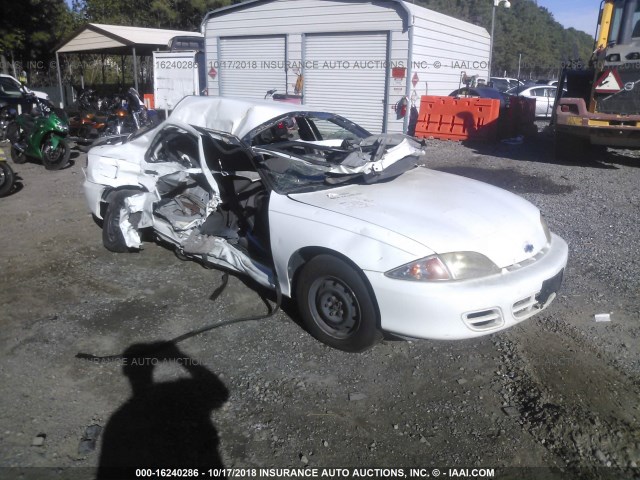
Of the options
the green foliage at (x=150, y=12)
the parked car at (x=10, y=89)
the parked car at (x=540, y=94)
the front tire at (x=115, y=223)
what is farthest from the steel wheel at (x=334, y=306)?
the green foliage at (x=150, y=12)

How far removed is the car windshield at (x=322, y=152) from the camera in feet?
13.6

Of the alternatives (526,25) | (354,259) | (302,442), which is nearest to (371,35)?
(354,259)

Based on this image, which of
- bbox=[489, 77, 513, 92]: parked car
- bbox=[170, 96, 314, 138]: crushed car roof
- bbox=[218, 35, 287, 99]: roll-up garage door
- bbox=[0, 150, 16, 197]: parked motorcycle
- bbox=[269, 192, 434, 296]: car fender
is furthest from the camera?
bbox=[489, 77, 513, 92]: parked car

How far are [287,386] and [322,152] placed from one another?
2.49 meters

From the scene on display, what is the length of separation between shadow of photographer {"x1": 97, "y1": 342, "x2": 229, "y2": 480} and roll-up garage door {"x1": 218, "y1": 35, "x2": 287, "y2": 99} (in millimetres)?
13578

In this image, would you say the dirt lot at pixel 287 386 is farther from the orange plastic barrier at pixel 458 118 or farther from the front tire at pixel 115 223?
the orange plastic barrier at pixel 458 118

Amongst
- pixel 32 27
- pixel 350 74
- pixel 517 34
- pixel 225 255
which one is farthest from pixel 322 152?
pixel 517 34

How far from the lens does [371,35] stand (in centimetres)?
1405

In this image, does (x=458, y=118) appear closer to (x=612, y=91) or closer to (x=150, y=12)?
(x=612, y=91)

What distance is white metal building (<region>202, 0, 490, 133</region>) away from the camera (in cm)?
Answer: 1383

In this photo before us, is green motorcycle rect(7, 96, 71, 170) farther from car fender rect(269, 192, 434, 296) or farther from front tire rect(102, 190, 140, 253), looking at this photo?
car fender rect(269, 192, 434, 296)

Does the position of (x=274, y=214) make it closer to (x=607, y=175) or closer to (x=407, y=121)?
(x=607, y=175)

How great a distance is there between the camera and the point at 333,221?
3.53 m

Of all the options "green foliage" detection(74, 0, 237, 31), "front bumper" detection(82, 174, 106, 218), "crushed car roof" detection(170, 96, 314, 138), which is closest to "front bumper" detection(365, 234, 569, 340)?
"crushed car roof" detection(170, 96, 314, 138)
